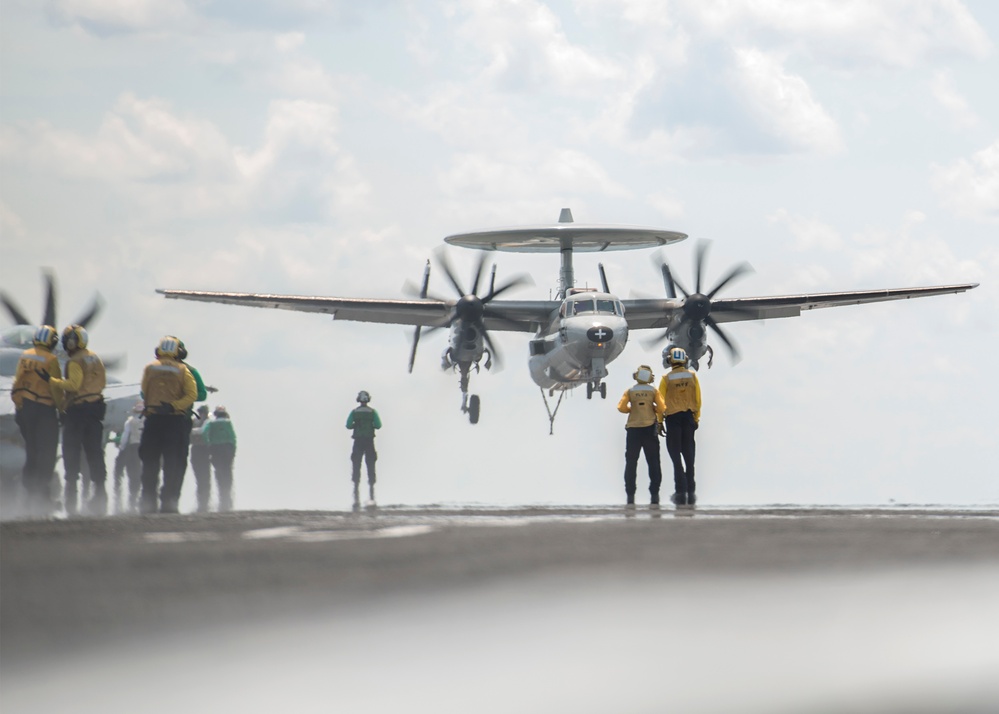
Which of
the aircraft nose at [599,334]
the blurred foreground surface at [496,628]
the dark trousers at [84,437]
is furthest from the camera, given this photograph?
the aircraft nose at [599,334]

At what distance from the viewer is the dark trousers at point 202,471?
2631cm

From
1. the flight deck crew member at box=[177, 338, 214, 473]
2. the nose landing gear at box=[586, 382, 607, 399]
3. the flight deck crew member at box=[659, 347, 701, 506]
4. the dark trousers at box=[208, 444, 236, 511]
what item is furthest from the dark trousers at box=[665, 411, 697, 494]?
the nose landing gear at box=[586, 382, 607, 399]

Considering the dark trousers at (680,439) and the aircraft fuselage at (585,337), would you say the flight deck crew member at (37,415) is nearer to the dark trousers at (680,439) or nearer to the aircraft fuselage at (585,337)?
the dark trousers at (680,439)

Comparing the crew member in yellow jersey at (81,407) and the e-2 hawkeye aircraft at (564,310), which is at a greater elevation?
the e-2 hawkeye aircraft at (564,310)

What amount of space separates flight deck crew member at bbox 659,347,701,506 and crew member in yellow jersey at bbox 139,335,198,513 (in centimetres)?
716

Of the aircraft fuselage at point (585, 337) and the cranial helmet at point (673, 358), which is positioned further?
the aircraft fuselage at point (585, 337)

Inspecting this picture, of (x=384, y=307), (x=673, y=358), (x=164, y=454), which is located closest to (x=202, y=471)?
(x=164, y=454)

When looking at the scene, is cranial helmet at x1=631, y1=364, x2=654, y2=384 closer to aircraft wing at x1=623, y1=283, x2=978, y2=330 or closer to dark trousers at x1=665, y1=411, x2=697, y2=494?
dark trousers at x1=665, y1=411, x2=697, y2=494

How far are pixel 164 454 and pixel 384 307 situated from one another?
25.9 meters

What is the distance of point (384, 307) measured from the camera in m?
42.4

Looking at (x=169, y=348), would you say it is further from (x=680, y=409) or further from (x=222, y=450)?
(x=222, y=450)

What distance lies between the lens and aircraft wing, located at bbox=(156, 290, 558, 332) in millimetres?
41438

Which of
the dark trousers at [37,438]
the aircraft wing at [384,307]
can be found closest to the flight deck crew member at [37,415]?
Answer: the dark trousers at [37,438]

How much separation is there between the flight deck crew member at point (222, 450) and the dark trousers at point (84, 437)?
7846 mm
